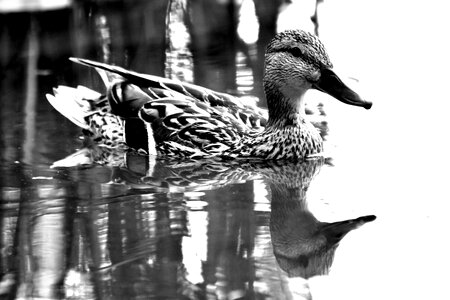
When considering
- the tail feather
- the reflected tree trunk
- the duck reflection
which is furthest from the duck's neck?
the reflected tree trunk

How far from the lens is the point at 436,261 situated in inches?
243

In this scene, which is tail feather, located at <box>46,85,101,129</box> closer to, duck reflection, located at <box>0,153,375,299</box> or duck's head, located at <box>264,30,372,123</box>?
duck reflection, located at <box>0,153,375,299</box>

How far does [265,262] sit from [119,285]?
90cm

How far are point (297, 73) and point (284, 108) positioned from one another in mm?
320

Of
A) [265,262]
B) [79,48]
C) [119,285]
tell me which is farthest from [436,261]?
[79,48]

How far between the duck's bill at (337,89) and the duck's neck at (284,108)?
0.25 m

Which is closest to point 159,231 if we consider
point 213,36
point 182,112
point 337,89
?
point 182,112

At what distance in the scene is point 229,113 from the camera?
29.5 ft

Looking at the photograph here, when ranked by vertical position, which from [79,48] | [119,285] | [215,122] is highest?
[79,48]

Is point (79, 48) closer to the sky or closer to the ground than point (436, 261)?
closer to the sky

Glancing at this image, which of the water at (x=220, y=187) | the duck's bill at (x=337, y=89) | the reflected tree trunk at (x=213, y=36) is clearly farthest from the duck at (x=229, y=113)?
the reflected tree trunk at (x=213, y=36)

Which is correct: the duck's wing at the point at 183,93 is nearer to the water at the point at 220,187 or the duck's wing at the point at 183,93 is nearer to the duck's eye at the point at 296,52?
the water at the point at 220,187

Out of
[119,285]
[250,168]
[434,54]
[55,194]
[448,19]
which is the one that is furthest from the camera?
[448,19]

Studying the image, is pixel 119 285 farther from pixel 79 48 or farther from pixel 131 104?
pixel 79 48
